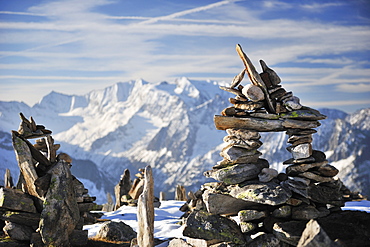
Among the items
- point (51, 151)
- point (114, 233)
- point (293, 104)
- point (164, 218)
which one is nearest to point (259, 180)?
point (293, 104)

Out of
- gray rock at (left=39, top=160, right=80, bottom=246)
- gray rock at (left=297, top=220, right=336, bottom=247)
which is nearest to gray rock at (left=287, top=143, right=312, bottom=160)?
gray rock at (left=297, top=220, right=336, bottom=247)

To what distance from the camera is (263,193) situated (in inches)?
727

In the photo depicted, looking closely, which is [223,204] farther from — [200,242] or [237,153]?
[237,153]

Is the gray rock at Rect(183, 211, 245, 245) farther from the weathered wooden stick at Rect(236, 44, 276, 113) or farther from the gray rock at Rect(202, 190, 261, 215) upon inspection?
the weathered wooden stick at Rect(236, 44, 276, 113)

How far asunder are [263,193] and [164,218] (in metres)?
15.1

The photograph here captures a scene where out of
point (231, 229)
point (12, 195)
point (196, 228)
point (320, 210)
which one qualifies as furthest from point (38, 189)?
point (320, 210)

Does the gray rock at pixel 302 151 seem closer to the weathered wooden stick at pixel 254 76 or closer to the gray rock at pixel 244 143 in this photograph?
the gray rock at pixel 244 143

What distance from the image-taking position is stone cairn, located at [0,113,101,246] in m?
20.2

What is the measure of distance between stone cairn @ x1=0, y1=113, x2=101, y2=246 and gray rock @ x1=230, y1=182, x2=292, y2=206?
817 centimetres

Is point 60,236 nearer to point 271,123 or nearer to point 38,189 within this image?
point 38,189

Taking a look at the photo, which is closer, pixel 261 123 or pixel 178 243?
pixel 178 243

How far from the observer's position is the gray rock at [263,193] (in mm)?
18203

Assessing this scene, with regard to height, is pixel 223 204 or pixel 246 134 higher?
pixel 246 134

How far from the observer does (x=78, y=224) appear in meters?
23.0
